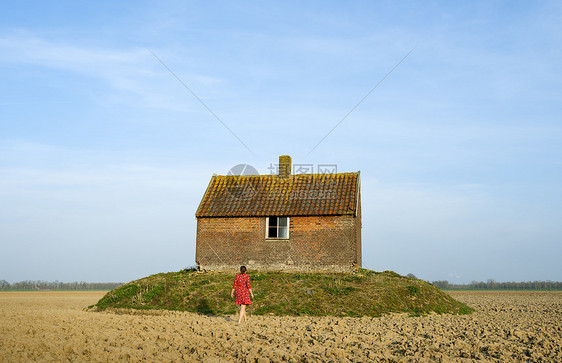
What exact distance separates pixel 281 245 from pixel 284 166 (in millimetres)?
5744

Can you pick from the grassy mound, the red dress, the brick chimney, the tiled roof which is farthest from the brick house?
the red dress

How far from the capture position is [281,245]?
2572 centimetres

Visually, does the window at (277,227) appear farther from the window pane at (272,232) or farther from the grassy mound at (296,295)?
the grassy mound at (296,295)

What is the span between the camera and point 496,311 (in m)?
23.6

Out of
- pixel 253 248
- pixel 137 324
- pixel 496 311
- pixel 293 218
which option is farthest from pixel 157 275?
pixel 496 311

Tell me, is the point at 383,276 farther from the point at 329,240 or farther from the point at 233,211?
the point at 233,211

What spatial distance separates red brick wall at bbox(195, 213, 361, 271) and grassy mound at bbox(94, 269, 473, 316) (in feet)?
4.40

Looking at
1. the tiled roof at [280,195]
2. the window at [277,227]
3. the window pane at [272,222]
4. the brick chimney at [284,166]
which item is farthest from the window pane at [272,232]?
the brick chimney at [284,166]

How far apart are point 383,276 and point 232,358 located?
1532 centimetres

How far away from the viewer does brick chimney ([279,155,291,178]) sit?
29.3 meters

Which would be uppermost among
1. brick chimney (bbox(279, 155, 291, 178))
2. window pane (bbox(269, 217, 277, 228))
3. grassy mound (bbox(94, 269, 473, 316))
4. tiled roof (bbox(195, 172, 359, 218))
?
brick chimney (bbox(279, 155, 291, 178))

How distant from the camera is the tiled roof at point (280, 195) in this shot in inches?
1025

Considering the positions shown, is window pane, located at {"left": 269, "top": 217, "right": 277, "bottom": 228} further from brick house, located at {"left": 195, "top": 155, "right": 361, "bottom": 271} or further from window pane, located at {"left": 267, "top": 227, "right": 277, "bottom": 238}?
window pane, located at {"left": 267, "top": 227, "right": 277, "bottom": 238}

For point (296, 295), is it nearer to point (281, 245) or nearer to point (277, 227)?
point (281, 245)
